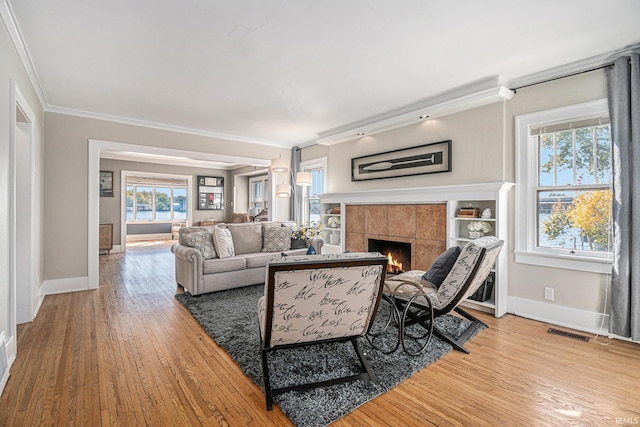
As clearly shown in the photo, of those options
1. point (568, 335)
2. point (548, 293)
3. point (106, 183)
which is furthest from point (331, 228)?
point (106, 183)

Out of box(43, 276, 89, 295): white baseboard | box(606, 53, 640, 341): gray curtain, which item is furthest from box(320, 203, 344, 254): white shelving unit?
box(43, 276, 89, 295): white baseboard

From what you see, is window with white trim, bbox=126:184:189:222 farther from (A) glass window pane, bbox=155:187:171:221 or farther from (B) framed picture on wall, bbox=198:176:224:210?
(B) framed picture on wall, bbox=198:176:224:210

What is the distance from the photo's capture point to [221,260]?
4.37m

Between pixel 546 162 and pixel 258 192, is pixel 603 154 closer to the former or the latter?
pixel 546 162

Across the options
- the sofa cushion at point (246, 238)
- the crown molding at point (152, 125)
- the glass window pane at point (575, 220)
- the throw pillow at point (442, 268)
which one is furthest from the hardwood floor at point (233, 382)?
the crown molding at point (152, 125)

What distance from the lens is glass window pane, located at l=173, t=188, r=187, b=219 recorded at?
36.7ft

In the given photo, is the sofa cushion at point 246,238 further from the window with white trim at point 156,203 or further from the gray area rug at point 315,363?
the window with white trim at point 156,203

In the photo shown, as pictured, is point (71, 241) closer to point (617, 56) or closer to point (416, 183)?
point (416, 183)

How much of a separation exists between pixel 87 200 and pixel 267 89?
10.8ft

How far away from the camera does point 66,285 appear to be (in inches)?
178

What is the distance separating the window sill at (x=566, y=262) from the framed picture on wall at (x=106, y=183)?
9.78 m

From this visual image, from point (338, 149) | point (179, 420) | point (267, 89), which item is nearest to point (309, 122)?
point (338, 149)

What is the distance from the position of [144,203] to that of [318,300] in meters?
10.5

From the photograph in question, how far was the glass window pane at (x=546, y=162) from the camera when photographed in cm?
338
